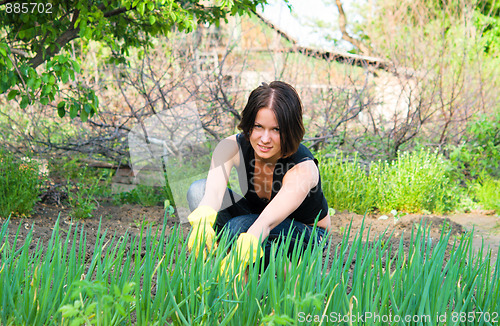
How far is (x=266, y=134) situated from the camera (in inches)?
80.2

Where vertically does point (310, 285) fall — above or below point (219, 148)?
below

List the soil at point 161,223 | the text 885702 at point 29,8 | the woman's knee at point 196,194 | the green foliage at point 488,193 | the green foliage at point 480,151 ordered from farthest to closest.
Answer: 1. the green foliage at point 480,151
2. the green foliage at point 488,193
3. the soil at point 161,223
4. the text 885702 at point 29,8
5. the woman's knee at point 196,194

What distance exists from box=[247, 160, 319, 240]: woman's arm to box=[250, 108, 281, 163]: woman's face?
0.13 meters

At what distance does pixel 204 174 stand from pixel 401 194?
194 cm

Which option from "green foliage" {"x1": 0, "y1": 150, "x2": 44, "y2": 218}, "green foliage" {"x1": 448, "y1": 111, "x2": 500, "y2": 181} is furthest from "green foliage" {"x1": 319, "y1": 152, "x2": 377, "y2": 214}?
"green foliage" {"x1": 0, "y1": 150, "x2": 44, "y2": 218}

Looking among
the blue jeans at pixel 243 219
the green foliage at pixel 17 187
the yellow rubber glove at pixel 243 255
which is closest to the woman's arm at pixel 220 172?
the blue jeans at pixel 243 219

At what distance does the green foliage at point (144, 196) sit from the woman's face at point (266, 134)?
258 cm

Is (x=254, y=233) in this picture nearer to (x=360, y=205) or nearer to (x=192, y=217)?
(x=192, y=217)

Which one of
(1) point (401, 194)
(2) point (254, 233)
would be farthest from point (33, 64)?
(1) point (401, 194)

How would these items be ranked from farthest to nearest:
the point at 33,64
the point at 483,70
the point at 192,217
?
the point at 483,70, the point at 33,64, the point at 192,217

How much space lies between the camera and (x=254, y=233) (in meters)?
1.83

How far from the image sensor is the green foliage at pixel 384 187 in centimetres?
451

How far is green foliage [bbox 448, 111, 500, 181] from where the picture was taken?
5.27 meters

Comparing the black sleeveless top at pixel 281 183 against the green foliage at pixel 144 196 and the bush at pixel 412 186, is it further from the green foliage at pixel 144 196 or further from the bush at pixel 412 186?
the bush at pixel 412 186
